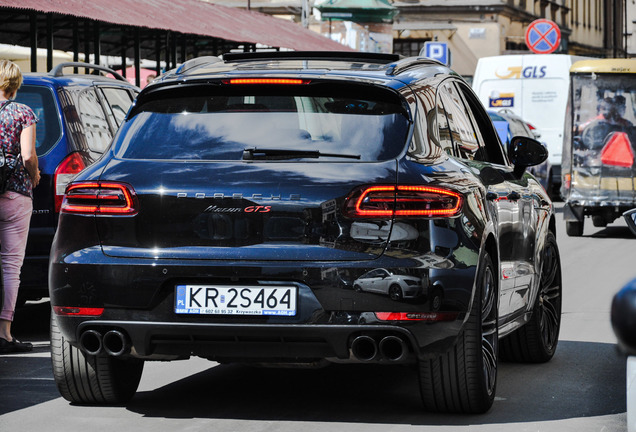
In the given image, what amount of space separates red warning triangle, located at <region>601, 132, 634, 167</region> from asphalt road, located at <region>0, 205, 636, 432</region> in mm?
11400

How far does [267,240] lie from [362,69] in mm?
990

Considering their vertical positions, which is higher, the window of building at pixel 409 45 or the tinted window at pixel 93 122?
the window of building at pixel 409 45

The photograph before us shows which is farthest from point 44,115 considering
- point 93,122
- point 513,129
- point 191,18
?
point 513,129

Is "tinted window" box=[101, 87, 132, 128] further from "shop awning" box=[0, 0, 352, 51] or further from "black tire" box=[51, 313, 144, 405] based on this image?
"shop awning" box=[0, 0, 352, 51]

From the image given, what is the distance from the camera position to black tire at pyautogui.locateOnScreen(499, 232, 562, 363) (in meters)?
7.69

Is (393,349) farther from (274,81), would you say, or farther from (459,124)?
(459,124)

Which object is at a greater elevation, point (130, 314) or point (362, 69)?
point (362, 69)

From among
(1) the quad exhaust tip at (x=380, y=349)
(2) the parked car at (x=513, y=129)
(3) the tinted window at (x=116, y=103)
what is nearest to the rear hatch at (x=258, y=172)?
(1) the quad exhaust tip at (x=380, y=349)

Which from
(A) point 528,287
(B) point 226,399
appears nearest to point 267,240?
(B) point 226,399

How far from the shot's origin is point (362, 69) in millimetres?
6188

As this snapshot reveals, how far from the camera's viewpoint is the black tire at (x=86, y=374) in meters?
6.20

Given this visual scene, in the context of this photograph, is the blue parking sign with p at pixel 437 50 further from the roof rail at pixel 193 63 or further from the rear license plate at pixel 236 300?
the rear license plate at pixel 236 300

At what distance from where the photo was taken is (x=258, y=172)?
5738 mm

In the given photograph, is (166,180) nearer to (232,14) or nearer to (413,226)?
(413,226)
